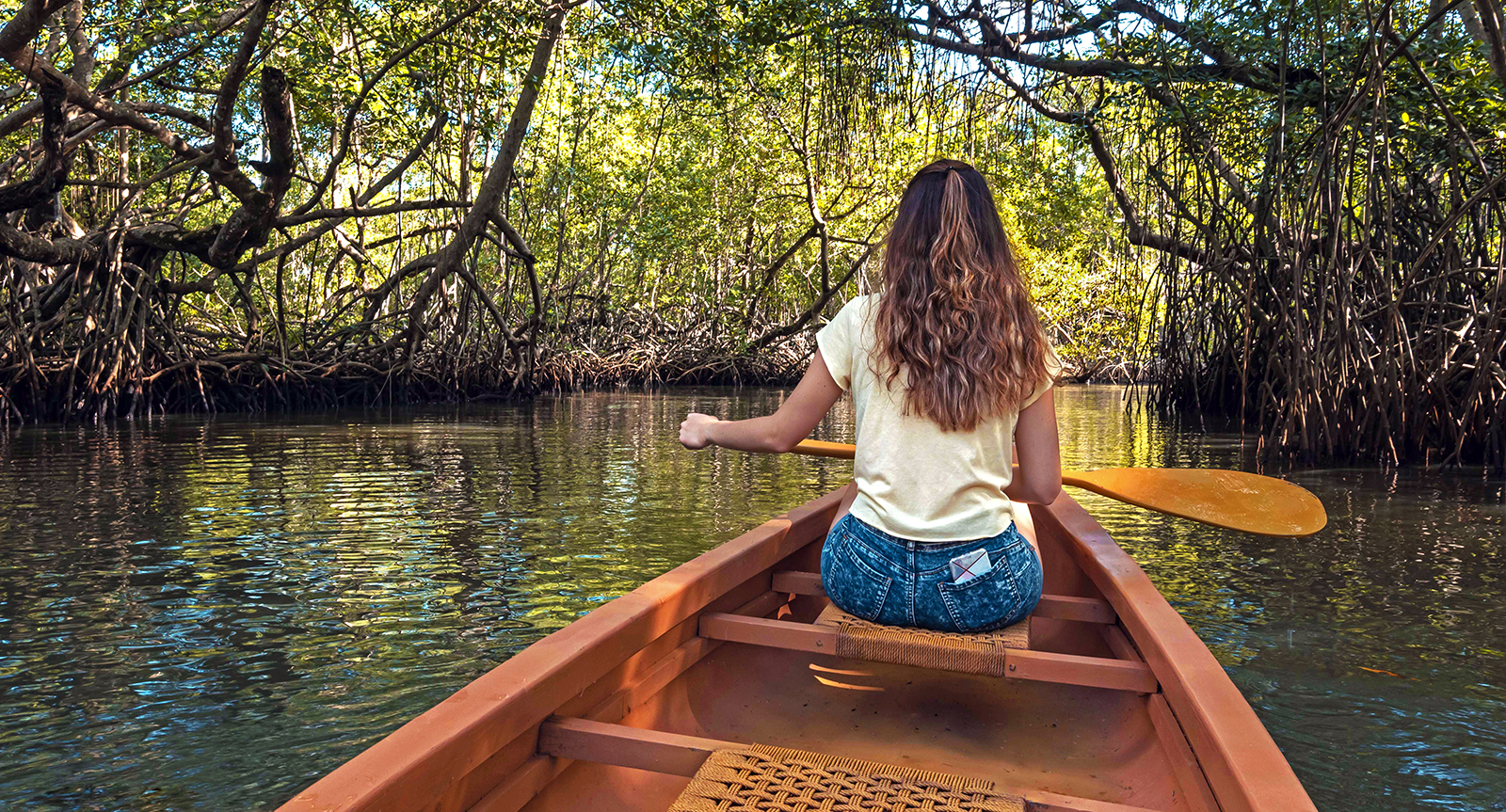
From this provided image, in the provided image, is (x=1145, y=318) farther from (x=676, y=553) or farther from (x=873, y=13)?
(x=676, y=553)

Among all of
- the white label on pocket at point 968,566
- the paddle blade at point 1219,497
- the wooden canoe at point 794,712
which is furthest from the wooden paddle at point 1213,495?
the white label on pocket at point 968,566

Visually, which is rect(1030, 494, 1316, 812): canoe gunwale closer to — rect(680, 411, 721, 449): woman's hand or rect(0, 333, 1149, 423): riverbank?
rect(680, 411, 721, 449): woman's hand

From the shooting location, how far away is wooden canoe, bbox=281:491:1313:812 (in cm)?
138

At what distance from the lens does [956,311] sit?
197 centimetres

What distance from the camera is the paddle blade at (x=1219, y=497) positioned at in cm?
322

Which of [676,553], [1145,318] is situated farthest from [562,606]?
[1145,318]

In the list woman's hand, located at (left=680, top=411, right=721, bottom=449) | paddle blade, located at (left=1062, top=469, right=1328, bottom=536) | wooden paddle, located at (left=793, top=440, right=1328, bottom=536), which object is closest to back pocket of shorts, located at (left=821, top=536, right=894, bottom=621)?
woman's hand, located at (left=680, top=411, right=721, bottom=449)

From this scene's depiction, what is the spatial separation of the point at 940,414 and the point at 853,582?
41 cm

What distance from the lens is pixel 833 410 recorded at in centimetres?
1339

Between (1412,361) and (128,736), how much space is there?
20.9ft

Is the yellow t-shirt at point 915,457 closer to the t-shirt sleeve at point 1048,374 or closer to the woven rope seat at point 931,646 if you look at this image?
the t-shirt sleeve at point 1048,374

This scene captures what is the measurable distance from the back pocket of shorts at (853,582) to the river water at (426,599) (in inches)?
37.7

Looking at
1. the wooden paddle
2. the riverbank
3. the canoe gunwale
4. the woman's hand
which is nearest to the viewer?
the canoe gunwale

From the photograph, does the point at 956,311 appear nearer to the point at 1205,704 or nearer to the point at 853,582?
the point at 853,582
